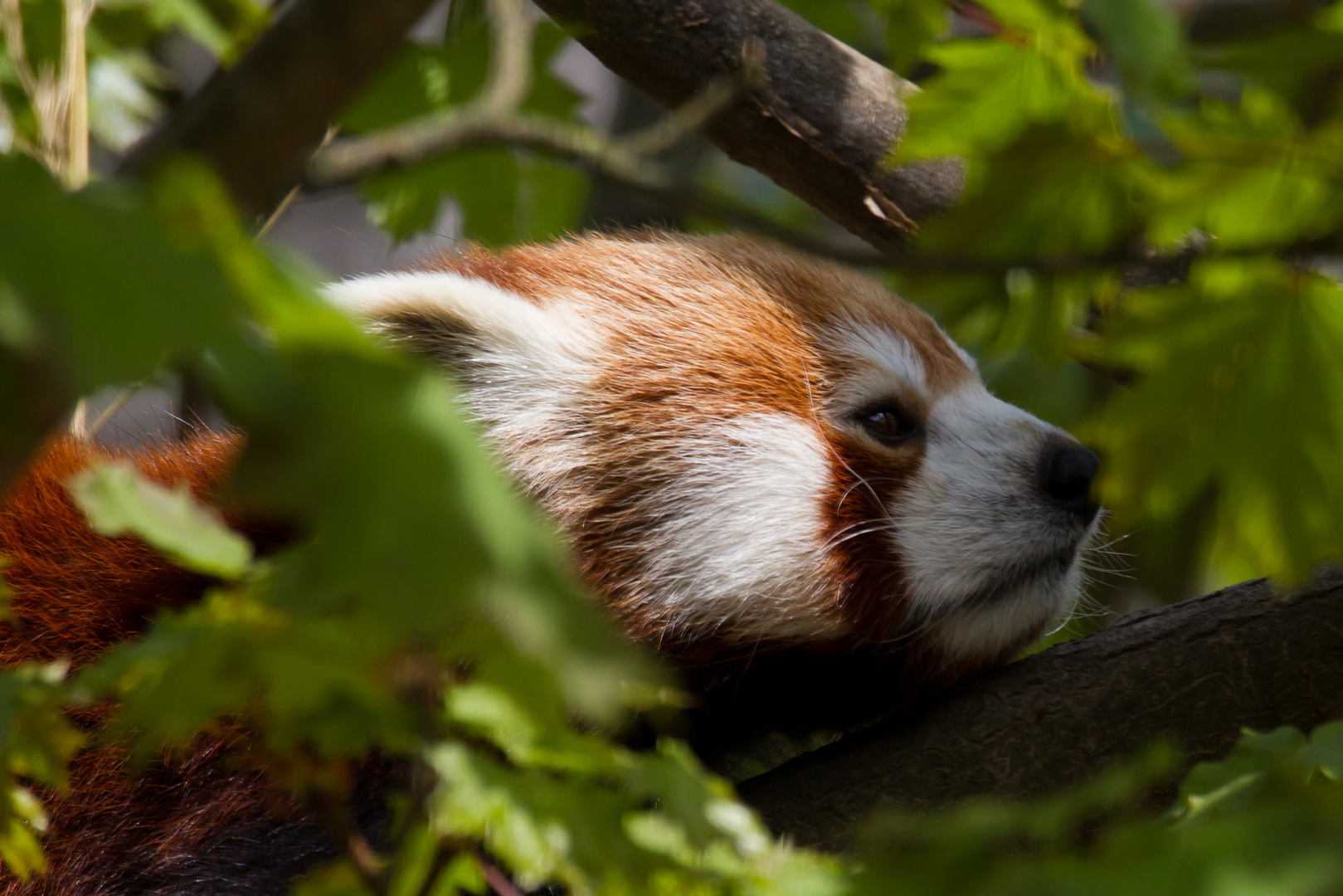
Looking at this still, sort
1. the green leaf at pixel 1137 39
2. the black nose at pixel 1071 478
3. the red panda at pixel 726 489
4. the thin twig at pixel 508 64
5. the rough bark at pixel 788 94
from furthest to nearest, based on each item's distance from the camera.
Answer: the rough bark at pixel 788 94, the black nose at pixel 1071 478, the red panda at pixel 726 489, the green leaf at pixel 1137 39, the thin twig at pixel 508 64

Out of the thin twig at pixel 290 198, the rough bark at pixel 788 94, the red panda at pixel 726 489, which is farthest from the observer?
the rough bark at pixel 788 94

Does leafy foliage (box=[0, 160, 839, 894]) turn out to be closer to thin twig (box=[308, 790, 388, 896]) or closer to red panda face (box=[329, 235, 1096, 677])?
thin twig (box=[308, 790, 388, 896])

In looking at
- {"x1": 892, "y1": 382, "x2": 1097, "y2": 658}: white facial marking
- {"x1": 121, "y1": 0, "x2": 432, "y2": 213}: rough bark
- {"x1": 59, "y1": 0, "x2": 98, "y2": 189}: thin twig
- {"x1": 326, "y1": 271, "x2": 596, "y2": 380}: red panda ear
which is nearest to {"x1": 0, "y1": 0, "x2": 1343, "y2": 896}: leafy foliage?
{"x1": 121, "y1": 0, "x2": 432, "y2": 213}: rough bark

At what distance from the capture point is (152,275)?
1.92 ft

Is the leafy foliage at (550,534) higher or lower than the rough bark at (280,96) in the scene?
lower

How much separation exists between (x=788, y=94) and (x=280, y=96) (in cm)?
156

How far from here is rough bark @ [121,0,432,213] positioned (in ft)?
2.58

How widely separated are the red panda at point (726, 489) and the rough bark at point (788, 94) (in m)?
0.41

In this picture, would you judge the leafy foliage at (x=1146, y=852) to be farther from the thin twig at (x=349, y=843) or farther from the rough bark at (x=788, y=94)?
the rough bark at (x=788, y=94)

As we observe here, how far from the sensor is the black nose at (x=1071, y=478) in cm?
190

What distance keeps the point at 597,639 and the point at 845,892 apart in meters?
0.29

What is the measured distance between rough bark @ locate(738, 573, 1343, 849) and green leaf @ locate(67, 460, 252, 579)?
86cm

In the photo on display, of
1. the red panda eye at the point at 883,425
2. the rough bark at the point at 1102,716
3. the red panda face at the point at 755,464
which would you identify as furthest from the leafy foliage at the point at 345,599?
the red panda eye at the point at 883,425

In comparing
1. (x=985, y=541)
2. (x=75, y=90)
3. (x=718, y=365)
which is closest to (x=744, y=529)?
(x=718, y=365)
